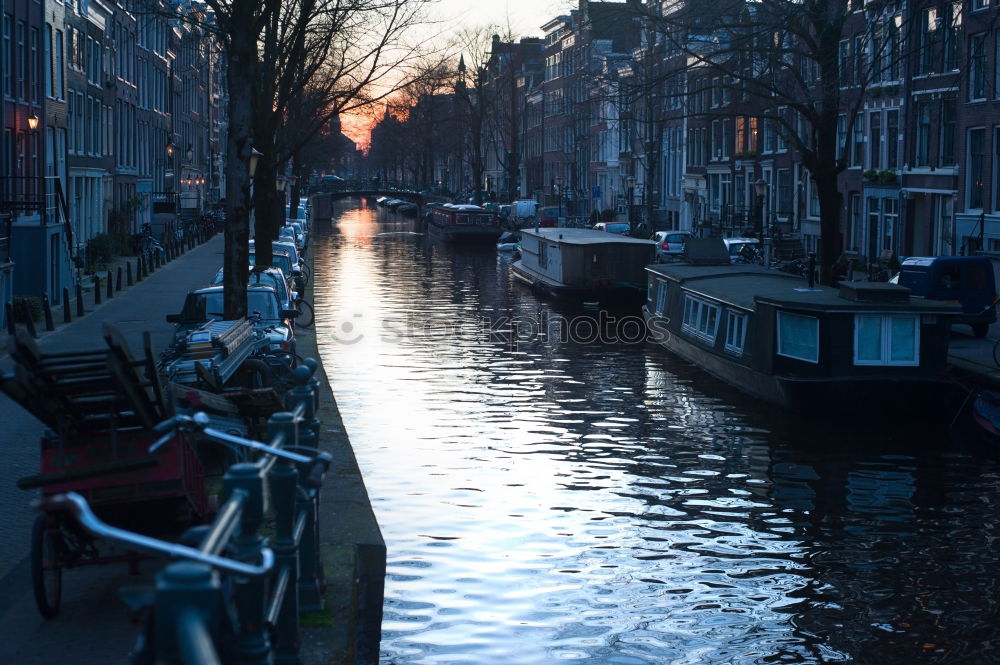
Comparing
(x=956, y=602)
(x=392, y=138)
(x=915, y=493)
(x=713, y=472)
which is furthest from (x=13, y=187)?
(x=392, y=138)

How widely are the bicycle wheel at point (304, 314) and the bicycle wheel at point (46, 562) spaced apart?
66.2 ft

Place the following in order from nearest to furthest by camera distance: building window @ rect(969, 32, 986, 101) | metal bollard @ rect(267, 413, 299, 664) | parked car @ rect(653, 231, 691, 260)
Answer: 1. metal bollard @ rect(267, 413, 299, 664)
2. building window @ rect(969, 32, 986, 101)
3. parked car @ rect(653, 231, 691, 260)

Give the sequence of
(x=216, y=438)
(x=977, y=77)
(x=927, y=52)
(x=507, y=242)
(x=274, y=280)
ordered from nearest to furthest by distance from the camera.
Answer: (x=216, y=438)
(x=274, y=280)
(x=977, y=77)
(x=927, y=52)
(x=507, y=242)

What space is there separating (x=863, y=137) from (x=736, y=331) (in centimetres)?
2651

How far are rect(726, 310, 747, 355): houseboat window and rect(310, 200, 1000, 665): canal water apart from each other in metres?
0.92

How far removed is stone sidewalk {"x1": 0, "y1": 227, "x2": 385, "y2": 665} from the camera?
307 inches

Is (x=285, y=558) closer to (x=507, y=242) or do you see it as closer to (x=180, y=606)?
(x=180, y=606)

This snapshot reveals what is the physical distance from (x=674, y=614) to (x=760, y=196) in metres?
35.2

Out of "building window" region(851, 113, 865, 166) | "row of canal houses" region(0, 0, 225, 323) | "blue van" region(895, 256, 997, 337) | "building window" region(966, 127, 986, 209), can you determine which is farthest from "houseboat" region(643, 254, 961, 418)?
"building window" region(851, 113, 865, 166)

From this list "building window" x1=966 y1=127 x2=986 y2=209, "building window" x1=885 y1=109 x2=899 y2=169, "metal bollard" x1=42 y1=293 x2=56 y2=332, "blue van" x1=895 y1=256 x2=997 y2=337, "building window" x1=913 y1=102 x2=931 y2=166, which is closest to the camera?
"metal bollard" x1=42 y1=293 x2=56 y2=332

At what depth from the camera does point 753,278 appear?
94.1 ft

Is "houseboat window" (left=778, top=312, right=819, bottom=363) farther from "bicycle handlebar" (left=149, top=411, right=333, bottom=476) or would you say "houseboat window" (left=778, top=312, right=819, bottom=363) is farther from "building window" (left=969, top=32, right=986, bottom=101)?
"building window" (left=969, top=32, right=986, bottom=101)

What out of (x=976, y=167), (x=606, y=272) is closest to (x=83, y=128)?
(x=606, y=272)

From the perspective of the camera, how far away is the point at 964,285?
27.4 meters
